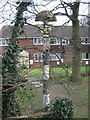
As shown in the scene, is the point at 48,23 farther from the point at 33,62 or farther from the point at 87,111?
the point at 87,111

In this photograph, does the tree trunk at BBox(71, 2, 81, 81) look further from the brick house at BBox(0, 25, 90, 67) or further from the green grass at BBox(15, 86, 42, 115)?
the green grass at BBox(15, 86, 42, 115)

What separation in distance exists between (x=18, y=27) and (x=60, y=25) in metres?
1.16

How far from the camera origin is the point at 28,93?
337 cm

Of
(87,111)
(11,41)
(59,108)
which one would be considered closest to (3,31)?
(11,41)

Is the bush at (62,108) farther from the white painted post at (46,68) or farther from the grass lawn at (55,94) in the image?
the white painted post at (46,68)

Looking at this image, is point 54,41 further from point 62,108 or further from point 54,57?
point 62,108

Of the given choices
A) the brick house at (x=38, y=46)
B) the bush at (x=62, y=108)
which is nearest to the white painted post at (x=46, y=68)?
the brick house at (x=38, y=46)

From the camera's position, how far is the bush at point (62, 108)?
11.8 feet

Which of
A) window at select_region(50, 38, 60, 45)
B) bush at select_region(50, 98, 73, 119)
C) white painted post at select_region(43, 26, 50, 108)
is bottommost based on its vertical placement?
bush at select_region(50, 98, 73, 119)

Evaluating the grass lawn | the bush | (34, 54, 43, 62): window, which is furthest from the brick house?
the bush

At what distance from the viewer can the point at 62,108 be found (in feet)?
11.8

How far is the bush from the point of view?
359cm

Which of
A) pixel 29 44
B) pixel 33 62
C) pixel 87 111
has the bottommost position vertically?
pixel 87 111

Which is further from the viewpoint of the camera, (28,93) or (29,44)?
(28,93)
